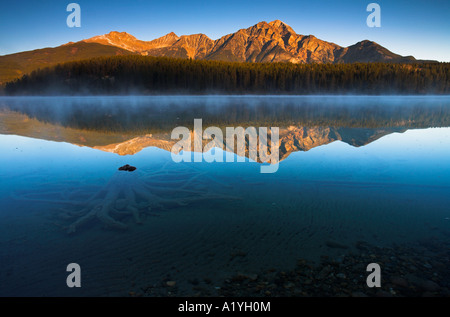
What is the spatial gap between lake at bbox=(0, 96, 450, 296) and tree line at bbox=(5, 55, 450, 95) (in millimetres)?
103022

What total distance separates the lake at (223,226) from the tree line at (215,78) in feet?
338

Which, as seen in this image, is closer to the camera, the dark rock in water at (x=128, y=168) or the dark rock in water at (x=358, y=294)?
the dark rock in water at (x=358, y=294)

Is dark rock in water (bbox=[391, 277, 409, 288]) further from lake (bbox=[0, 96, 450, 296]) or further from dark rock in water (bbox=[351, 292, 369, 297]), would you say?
dark rock in water (bbox=[351, 292, 369, 297])

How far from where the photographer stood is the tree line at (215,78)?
109m

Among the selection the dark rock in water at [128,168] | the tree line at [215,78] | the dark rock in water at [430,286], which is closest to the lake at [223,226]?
the dark rock in water at [430,286]

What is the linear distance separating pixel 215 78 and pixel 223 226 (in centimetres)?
11343

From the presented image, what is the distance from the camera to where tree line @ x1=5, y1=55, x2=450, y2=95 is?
10919cm

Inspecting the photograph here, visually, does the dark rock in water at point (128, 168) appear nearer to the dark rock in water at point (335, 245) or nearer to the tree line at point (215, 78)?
the dark rock in water at point (335, 245)

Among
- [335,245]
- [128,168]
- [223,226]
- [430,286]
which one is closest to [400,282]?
[430,286]

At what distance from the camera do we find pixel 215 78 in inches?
4505

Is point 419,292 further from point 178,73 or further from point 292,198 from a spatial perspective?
point 178,73

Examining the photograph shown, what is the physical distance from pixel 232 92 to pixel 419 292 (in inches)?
4674

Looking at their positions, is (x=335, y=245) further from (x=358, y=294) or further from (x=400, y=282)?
(x=358, y=294)

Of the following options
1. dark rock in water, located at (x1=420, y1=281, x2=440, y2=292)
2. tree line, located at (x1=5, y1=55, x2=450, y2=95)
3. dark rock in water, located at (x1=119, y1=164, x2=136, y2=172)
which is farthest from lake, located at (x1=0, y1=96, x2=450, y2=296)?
tree line, located at (x1=5, y1=55, x2=450, y2=95)
